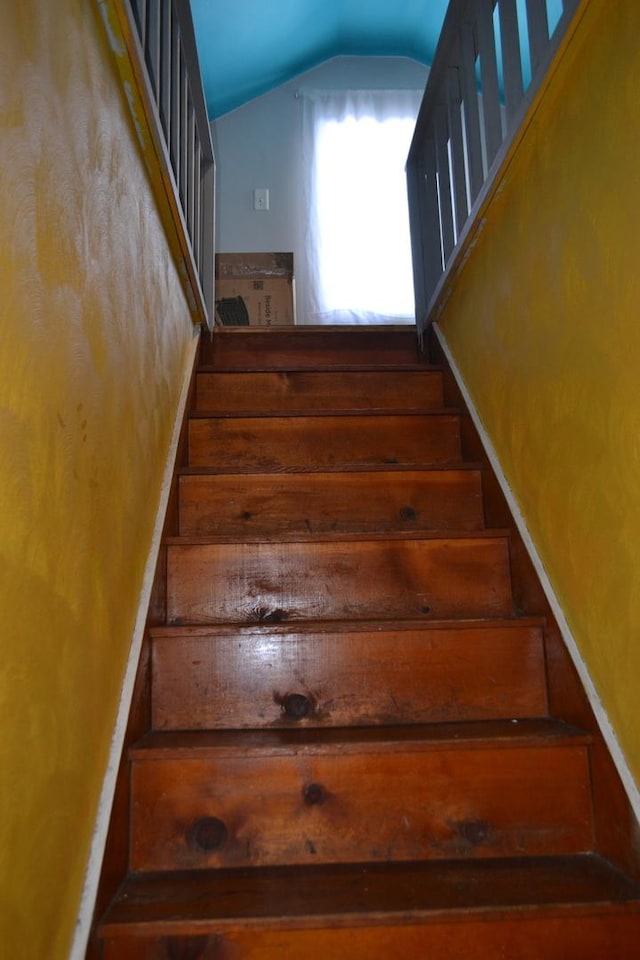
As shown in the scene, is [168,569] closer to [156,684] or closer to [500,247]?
[156,684]

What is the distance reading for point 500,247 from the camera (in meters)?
1.42

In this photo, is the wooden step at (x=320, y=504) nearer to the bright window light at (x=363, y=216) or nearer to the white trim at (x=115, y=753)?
the white trim at (x=115, y=753)

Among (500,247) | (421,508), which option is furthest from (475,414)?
(500,247)

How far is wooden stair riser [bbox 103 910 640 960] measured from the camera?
0.80 metres

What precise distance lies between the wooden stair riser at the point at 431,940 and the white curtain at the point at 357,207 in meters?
3.08

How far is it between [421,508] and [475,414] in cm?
30

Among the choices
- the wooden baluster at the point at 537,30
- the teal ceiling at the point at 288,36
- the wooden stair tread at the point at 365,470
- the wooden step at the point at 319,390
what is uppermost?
the teal ceiling at the point at 288,36

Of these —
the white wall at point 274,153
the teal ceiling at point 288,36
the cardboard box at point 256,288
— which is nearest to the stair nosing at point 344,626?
the cardboard box at point 256,288

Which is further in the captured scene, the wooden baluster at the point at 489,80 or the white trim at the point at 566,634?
the wooden baluster at the point at 489,80

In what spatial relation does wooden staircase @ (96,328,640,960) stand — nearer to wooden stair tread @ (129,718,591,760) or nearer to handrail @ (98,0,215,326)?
wooden stair tread @ (129,718,591,760)

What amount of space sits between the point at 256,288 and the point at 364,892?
9.20 feet

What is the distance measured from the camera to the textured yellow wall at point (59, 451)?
63 cm

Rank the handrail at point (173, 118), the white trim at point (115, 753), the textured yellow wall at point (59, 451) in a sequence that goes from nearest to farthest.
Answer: the textured yellow wall at point (59, 451)
the white trim at point (115, 753)
the handrail at point (173, 118)

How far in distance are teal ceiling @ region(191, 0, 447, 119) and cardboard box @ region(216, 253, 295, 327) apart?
104cm
